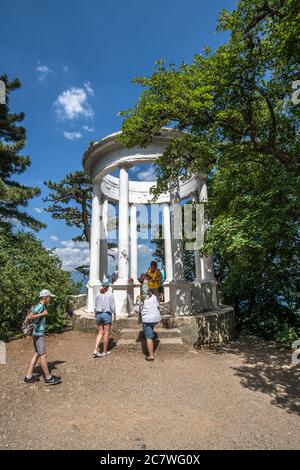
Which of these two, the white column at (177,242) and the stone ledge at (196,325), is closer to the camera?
the stone ledge at (196,325)

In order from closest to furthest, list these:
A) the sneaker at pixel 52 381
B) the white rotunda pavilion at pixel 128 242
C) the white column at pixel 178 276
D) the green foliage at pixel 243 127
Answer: the sneaker at pixel 52 381 → the green foliage at pixel 243 127 → the white column at pixel 178 276 → the white rotunda pavilion at pixel 128 242

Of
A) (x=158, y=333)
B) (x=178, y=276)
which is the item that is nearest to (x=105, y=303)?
(x=158, y=333)

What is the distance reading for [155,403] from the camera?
483cm

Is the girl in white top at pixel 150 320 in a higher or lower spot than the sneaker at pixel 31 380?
higher

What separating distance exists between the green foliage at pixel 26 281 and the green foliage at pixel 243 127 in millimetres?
5378

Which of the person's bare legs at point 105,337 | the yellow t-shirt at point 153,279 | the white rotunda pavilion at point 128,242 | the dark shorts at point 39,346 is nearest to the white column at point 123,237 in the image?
the white rotunda pavilion at point 128,242

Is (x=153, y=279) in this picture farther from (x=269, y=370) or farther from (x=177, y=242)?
(x=269, y=370)

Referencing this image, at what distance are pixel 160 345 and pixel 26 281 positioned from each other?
5.41m

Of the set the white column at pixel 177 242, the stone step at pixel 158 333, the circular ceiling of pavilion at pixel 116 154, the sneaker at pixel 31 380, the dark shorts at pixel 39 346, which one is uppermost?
the circular ceiling of pavilion at pixel 116 154

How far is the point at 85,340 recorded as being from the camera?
921 cm

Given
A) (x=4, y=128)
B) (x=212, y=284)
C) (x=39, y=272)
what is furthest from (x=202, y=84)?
(x=4, y=128)

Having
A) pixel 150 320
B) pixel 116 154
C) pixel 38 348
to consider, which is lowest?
pixel 38 348

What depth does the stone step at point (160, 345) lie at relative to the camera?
768cm

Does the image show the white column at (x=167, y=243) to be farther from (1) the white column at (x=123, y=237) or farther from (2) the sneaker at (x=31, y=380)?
(2) the sneaker at (x=31, y=380)
